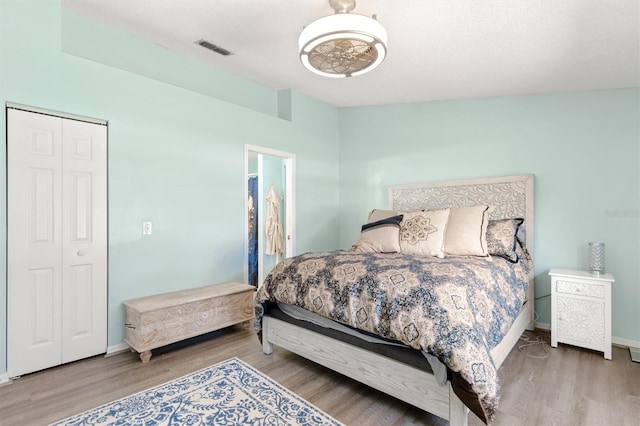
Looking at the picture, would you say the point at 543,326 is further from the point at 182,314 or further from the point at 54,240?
the point at 54,240

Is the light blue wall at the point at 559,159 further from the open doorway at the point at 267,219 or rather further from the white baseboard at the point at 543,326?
the open doorway at the point at 267,219

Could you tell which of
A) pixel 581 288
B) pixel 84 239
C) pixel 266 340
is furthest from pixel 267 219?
pixel 581 288

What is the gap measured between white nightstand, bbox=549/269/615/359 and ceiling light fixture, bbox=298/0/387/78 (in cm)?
248

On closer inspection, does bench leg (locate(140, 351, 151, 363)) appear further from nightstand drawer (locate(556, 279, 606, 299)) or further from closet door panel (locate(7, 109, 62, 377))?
nightstand drawer (locate(556, 279, 606, 299))

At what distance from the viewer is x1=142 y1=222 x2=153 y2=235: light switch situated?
295 centimetres

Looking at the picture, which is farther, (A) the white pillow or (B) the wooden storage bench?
(A) the white pillow

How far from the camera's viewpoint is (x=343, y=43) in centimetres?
211

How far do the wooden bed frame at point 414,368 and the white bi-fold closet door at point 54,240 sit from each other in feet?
4.74

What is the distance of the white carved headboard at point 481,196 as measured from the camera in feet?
11.0

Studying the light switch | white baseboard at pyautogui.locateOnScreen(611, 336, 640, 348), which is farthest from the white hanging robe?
white baseboard at pyautogui.locateOnScreen(611, 336, 640, 348)

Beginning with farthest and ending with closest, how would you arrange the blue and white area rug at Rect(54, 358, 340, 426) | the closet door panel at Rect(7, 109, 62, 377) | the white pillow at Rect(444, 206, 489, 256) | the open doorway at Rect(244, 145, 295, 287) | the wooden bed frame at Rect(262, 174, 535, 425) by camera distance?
the open doorway at Rect(244, 145, 295, 287), the white pillow at Rect(444, 206, 489, 256), the closet door panel at Rect(7, 109, 62, 377), the blue and white area rug at Rect(54, 358, 340, 426), the wooden bed frame at Rect(262, 174, 535, 425)

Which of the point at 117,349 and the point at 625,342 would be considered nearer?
the point at 117,349

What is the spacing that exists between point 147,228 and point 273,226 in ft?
6.94

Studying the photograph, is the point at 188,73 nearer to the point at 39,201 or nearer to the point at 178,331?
the point at 39,201
